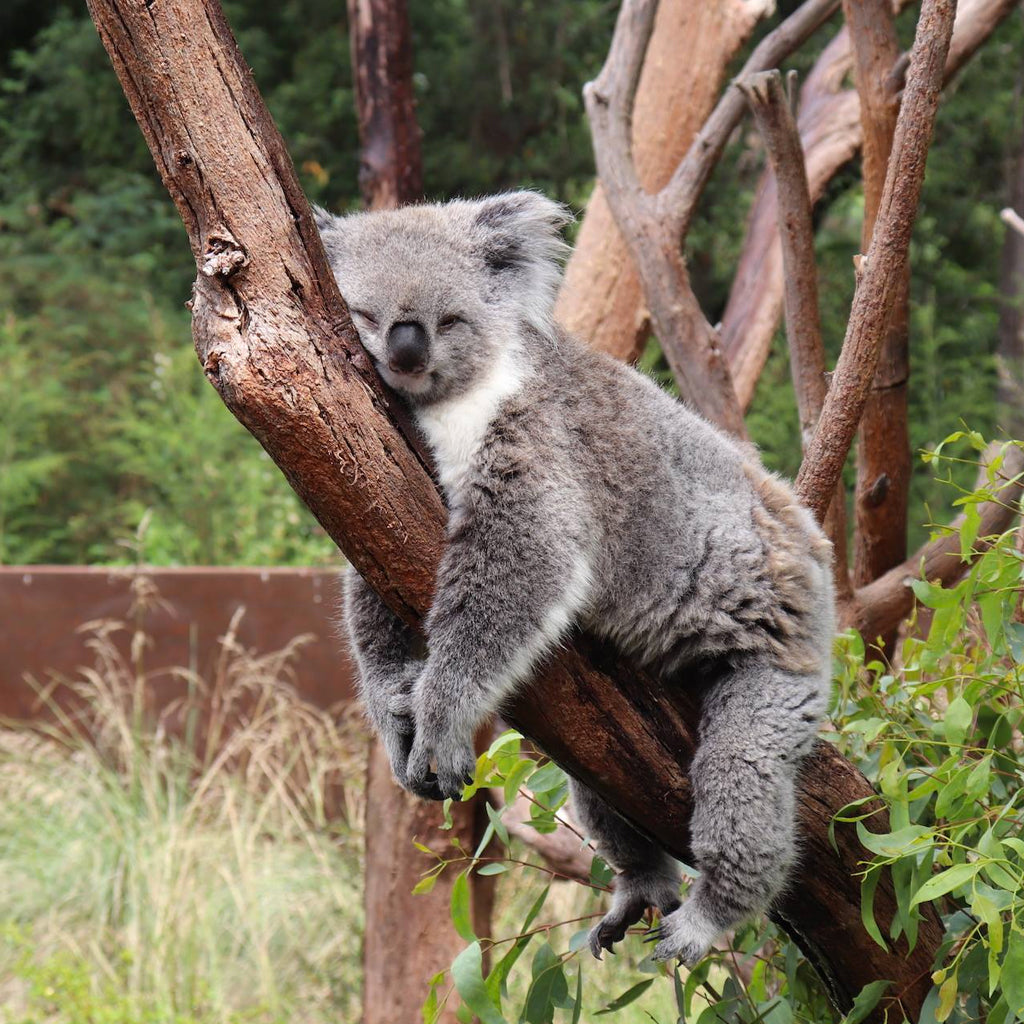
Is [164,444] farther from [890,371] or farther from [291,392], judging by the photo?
[291,392]

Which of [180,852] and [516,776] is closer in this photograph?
[516,776]

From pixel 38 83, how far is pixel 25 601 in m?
7.43

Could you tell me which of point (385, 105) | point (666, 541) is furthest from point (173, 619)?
point (666, 541)

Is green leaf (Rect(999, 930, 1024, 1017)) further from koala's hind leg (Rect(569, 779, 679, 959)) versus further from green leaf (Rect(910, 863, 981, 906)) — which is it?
koala's hind leg (Rect(569, 779, 679, 959))

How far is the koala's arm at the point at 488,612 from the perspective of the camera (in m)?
2.05

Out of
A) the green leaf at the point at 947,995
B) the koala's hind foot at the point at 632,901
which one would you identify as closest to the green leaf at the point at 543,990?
the koala's hind foot at the point at 632,901

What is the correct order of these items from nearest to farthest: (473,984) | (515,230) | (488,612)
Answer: (473,984) → (488,612) → (515,230)

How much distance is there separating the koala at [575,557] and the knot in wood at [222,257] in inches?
Result: 17.0

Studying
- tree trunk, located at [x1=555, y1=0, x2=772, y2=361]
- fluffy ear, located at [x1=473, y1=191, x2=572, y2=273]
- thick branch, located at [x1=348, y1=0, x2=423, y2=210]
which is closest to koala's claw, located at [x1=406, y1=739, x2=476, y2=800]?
fluffy ear, located at [x1=473, y1=191, x2=572, y2=273]

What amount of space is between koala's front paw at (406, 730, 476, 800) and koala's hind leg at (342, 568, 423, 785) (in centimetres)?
6

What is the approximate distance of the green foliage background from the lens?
7547 millimetres

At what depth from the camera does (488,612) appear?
6.76 feet

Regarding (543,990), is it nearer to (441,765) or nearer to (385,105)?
(441,765)

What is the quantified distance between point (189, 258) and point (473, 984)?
956 centimetres
